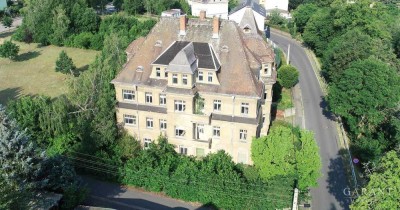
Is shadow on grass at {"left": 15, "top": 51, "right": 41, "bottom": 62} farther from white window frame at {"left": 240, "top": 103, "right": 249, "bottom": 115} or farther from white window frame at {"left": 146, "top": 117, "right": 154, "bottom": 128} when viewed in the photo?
white window frame at {"left": 240, "top": 103, "right": 249, "bottom": 115}

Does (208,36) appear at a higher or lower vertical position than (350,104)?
higher

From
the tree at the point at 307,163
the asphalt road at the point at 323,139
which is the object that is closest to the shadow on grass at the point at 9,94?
the asphalt road at the point at 323,139

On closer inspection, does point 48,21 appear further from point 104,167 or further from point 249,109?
point 249,109

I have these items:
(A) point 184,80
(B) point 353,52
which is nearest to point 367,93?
(B) point 353,52

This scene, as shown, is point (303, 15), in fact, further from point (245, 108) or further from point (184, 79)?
point (184, 79)

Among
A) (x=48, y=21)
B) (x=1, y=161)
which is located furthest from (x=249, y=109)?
(x=48, y=21)
